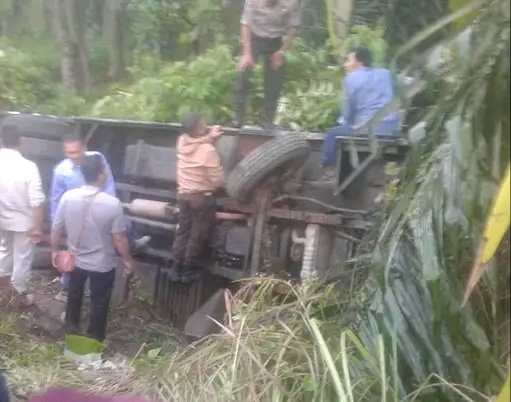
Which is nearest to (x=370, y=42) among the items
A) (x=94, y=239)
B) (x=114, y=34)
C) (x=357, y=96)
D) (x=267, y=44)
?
(x=357, y=96)

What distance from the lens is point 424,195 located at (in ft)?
10.2

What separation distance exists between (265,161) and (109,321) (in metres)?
1.22

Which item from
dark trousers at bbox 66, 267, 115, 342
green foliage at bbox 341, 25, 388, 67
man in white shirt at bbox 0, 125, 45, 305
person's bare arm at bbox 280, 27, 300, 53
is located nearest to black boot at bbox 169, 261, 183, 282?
dark trousers at bbox 66, 267, 115, 342

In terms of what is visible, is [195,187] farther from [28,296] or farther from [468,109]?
[468,109]

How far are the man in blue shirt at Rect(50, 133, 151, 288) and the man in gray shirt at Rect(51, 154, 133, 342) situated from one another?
0.03 meters

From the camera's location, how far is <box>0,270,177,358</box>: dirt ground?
5.03 meters

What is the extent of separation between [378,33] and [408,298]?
198 cm

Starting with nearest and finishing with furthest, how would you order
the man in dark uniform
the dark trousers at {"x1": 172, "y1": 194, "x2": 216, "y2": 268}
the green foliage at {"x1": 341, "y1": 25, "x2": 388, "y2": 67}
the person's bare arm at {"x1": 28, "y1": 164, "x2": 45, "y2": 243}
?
the green foliage at {"x1": 341, "y1": 25, "x2": 388, "y2": 67}, the man in dark uniform, the dark trousers at {"x1": 172, "y1": 194, "x2": 216, "y2": 268}, the person's bare arm at {"x1": 28, "y1": 164, "x2": 45, "y2": 243}

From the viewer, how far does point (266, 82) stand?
4.92 meters

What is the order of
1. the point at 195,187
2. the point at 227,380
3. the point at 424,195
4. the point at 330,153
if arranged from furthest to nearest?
the point at 195,187 → the point at 330,153 → the point at 227,380 → the point at 424,195

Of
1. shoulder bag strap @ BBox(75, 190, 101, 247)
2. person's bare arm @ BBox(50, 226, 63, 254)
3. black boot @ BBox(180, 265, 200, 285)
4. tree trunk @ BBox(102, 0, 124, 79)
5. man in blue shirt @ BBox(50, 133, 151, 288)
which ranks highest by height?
tree trunk @ BBox(102, 0, 124, 79)

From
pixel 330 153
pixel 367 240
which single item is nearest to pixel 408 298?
pixel 367 240

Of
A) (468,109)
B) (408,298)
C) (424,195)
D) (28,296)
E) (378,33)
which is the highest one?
(378,33)

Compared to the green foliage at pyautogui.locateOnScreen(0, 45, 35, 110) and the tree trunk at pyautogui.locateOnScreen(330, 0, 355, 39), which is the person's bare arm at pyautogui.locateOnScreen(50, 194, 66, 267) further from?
the tree trunk at pyautogui.locateOnScreen(330, 0, 355, 39)
